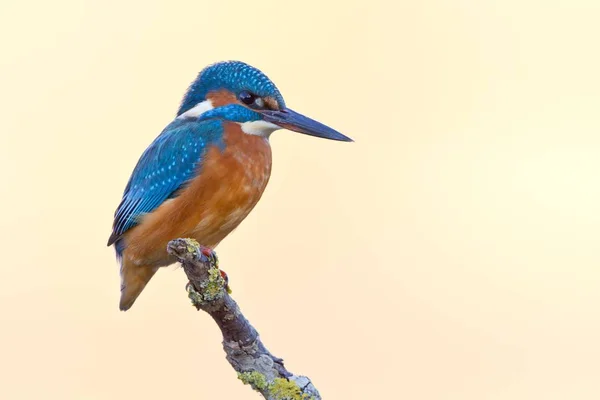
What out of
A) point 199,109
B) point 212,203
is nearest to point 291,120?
point 199,109

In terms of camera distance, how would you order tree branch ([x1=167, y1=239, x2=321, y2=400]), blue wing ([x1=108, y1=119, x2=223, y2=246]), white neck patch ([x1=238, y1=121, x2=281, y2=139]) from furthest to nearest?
white neck patch ([x1=238, y1=121, x2=281, y2=139]) < blue wing ([x1=108, y1=119, x2=223, y2=246]) < tree branch ([x1=167, y1=239, x2=321, y2=400])

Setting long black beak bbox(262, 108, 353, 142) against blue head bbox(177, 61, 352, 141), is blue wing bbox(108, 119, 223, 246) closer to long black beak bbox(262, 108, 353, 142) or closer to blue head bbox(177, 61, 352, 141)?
blue head bbox(177, 61, 352, 141)

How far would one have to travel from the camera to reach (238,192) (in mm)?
3633

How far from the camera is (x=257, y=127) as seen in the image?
12.7ft

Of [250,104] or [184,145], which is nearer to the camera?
[184,145]

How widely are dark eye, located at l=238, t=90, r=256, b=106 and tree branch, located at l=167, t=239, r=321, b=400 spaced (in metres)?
1.09

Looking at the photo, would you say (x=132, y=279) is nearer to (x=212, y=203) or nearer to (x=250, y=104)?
(x=212, y=203)

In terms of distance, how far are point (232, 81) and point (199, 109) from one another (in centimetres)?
24

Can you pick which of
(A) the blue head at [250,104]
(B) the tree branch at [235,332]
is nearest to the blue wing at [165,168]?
(A) the blue head at [250,104]

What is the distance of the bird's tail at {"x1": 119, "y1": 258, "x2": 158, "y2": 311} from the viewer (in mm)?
3891

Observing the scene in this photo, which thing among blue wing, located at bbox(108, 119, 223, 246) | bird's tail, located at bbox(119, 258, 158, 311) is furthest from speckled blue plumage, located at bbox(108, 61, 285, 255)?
bird's tail, located at bbox(119, 258, 158, 311)

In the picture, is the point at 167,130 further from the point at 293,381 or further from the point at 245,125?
the point at 293,381

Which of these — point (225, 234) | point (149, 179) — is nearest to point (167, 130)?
point (149, 179)

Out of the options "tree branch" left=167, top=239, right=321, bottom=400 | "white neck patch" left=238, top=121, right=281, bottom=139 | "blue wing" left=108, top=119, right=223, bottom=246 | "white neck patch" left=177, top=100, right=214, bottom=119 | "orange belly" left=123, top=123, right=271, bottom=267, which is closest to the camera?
"tree branch" left=167, top=239, right=321, bottom=400
